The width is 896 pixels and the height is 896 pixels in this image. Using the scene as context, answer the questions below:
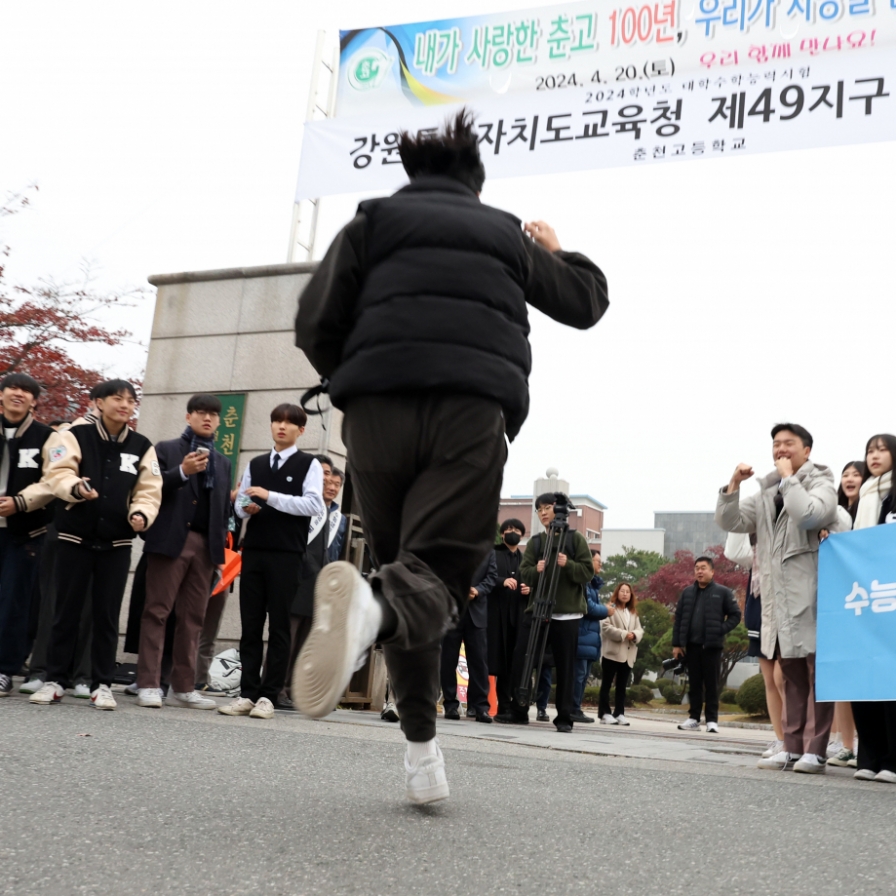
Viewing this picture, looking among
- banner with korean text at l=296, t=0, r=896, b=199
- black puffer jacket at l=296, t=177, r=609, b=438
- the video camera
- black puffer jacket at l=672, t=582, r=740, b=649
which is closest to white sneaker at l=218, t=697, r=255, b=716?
black puffer jacket at l=296, t=177, r=609, b=438

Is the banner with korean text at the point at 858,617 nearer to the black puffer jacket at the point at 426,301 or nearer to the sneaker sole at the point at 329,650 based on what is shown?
the black puffer jacket at the point at 426,301

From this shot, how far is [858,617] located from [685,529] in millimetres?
82603

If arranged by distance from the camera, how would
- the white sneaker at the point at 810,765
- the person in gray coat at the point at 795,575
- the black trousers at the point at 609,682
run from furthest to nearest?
the black trousers at the point at 609,682, the person in gray coat at the point at 795,575, the white sneaker at the point at 810,765

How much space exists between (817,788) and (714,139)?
6532 mm

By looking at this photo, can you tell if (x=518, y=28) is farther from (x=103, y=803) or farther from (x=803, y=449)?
(x=103, y=803)

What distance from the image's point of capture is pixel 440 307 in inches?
101

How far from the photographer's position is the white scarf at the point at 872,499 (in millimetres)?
5133

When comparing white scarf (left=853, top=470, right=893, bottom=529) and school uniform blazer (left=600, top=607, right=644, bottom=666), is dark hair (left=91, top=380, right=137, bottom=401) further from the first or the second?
school uniform blazer (left=600, top=607, right=644, bottom=666)

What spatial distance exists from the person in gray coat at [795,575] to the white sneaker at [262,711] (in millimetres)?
2754

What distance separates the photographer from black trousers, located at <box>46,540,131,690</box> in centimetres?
540

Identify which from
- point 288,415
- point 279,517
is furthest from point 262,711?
point 288,415

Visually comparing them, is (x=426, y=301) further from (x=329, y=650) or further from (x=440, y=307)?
(x=329, y=650)

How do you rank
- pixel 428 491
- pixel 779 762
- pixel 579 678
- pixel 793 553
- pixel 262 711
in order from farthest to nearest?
1. pixel 579 678
2. pixel 262 711
3. pixel 793 553
4. pixel 779 762
5. pixel 428 491

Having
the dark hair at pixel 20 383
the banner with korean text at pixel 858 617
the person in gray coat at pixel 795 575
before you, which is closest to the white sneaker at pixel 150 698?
the dark hair at pixel 20 383
